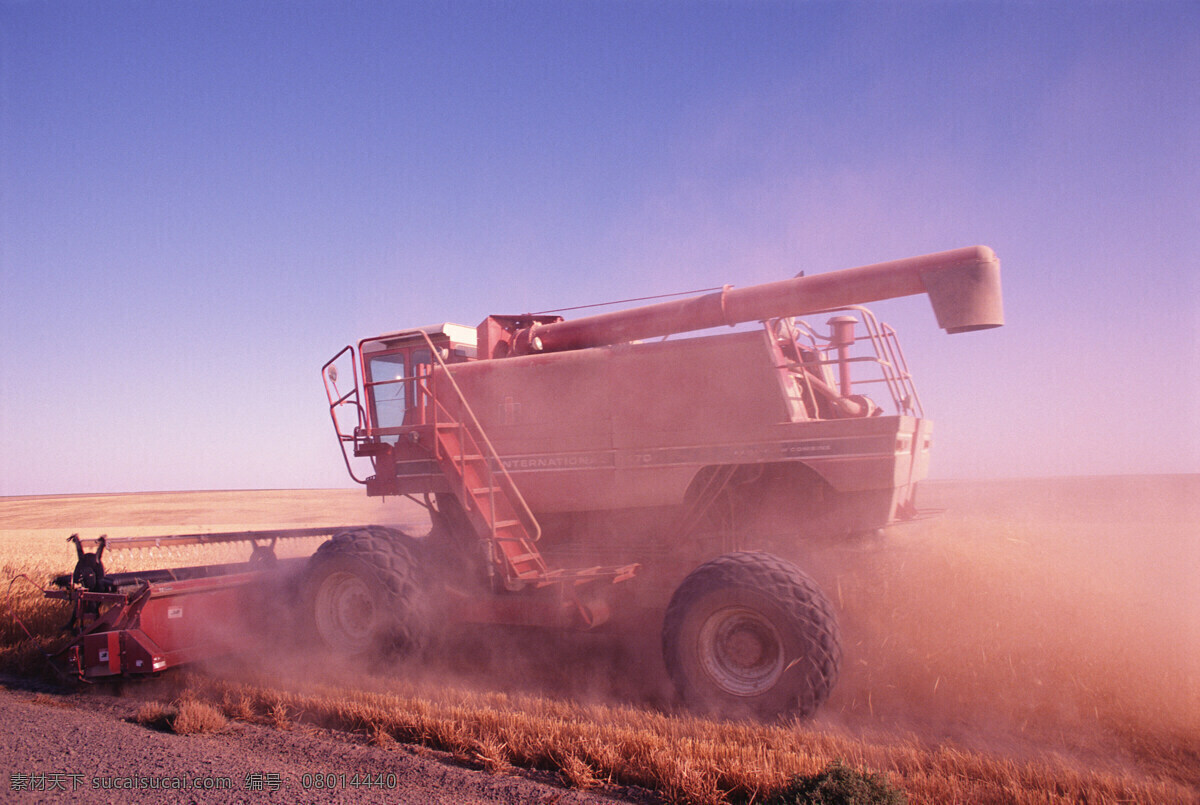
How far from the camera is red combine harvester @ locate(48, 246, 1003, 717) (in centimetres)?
520

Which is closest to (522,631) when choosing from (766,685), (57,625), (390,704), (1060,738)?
(390,704)

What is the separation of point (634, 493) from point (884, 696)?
8.27 feet

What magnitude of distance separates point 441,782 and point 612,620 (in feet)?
8.41

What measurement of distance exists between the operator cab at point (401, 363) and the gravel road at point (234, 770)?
318 cm

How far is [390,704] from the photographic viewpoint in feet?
17.9

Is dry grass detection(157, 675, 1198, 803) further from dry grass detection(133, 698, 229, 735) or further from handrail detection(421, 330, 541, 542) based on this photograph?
handrail detection(421, 330, 541, 542)

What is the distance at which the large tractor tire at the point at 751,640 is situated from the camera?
15.9 feet

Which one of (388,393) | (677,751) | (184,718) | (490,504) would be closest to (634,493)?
(490,504)

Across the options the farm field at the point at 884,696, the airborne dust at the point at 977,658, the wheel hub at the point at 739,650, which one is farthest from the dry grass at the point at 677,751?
the airborne dust at the point at 977,658

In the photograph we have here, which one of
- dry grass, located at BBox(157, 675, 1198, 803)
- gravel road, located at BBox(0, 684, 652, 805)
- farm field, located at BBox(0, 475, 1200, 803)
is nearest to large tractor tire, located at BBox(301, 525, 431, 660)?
farm field, located at BBox(0, 475, 1200, 803)

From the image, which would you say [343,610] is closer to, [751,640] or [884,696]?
[751,640]

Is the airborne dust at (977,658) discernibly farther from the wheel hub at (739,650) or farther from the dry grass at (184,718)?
the dry grass at (184,718)

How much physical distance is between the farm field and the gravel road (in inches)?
4.4

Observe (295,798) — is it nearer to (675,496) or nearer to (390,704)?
(390,704)
